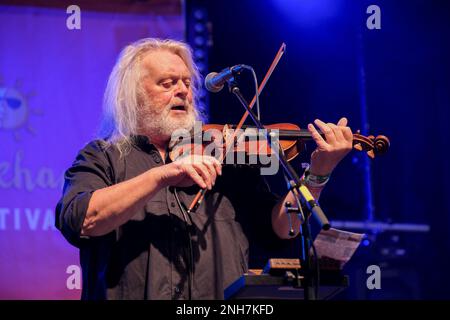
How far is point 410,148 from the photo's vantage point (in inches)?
190

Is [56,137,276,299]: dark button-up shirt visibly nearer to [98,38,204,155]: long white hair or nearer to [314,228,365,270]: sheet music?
[98,38,204,155]: long white hair

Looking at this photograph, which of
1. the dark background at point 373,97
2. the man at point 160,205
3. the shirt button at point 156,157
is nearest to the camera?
the man at point 160,205

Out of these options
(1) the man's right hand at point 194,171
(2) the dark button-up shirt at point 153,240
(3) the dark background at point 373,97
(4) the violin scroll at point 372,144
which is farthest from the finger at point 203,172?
(3) the dark background at point 373,97

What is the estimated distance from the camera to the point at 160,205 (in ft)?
8.41

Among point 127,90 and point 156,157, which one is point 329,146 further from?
point 127,90

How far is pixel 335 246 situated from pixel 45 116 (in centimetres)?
246

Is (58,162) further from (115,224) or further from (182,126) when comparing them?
(115,224)

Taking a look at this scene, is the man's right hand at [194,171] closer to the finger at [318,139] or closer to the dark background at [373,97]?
the finger at [318,139]

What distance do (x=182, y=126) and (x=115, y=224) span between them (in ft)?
2.29

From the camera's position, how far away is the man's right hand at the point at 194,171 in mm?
2180

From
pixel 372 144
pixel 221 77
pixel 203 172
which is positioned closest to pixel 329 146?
pixel 372 144

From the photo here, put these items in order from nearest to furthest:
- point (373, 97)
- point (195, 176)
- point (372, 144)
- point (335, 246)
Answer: point (335, 246)
point (195, 176)
point (372, 144)
point (373, 97)

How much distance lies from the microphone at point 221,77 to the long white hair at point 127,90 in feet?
1.47

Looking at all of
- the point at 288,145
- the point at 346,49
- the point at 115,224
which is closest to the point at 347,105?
the point at 346,49
